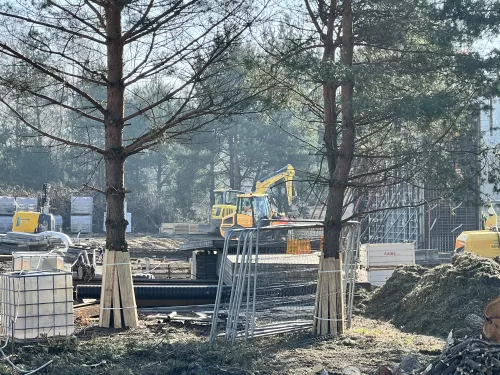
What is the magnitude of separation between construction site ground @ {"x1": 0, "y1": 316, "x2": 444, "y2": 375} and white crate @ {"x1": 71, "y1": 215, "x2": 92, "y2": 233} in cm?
3660

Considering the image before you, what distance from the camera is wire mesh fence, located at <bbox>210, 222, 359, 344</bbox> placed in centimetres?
1046

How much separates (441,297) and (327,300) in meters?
3.86

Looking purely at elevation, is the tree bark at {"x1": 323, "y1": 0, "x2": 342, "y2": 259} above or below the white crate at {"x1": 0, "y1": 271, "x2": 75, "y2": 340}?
above

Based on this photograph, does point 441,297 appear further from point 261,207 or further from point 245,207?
point 245,207

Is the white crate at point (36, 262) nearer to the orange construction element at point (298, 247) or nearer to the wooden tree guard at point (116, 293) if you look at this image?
the wooden tree guard at point (116, 293)

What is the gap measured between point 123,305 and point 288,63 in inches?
171

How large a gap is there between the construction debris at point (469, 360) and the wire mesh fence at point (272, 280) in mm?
3213

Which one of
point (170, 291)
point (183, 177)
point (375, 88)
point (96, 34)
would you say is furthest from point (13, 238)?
point (183, 177)

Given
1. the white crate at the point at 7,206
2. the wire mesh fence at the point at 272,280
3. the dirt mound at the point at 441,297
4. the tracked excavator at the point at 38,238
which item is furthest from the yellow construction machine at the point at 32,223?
the wire mesh fence at the point at 272,280

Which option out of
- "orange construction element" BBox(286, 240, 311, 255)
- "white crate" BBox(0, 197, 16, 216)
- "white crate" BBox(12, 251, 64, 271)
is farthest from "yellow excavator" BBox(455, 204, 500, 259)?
"white crate" BBox(0, 197, 16, 216)

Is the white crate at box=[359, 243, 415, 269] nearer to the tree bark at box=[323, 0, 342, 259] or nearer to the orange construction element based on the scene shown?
the tree bark at box=[323, 0, 342, 259]

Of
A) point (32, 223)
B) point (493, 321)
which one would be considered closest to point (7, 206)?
point (32, 223)

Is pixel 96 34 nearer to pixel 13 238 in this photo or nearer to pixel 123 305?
pixel 123 305

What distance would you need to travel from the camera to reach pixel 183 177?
56.9 meters
